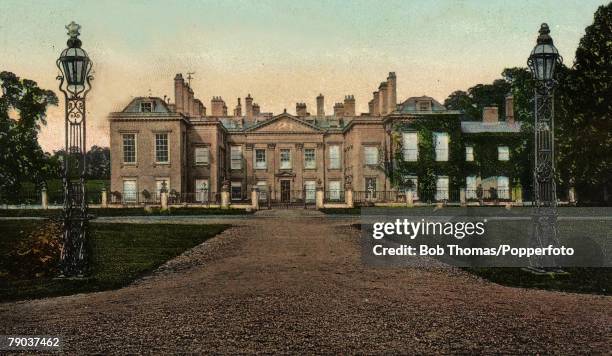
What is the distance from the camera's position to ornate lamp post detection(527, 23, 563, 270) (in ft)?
31.2

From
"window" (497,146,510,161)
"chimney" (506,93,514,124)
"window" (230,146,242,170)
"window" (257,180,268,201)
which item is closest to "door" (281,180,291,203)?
"window" (257,180,268,201)

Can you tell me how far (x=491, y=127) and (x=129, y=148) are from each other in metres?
26.7

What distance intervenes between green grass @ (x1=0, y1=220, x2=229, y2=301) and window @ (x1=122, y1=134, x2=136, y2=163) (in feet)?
61.2

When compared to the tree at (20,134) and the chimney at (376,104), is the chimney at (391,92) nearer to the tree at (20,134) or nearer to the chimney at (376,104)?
the chimney at (376,104)

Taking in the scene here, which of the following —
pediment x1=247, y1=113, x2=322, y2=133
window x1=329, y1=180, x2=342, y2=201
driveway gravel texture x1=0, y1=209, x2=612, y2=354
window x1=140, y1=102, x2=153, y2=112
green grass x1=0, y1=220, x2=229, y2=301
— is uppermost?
window x1=140, y1=102, x2=153, y2=112

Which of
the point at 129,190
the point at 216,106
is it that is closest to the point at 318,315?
the point at 129,190

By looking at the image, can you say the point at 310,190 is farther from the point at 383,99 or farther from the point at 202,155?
the point at 383,99

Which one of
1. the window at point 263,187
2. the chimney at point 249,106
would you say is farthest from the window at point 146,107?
the chimney at point 249,106

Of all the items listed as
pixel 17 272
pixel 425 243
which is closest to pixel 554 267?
pixel 425 243

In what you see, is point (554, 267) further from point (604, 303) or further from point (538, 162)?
point (604, 303)

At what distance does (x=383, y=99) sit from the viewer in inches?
1622

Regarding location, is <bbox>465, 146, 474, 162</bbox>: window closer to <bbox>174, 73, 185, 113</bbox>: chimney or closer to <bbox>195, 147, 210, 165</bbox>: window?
<bbox>195, 147, 210, 165</bbox>: window

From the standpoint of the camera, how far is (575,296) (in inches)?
303

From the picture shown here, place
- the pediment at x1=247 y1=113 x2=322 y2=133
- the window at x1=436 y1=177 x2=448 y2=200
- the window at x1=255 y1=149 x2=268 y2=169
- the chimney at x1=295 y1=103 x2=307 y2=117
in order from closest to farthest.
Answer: the window at x1=436 y1=177 x2=448 y2=200, the pediment at x1=247 y1=113 x2=322 y2=133, the window at x1=255 y1=149 x2=268 y2=169, the chimney at x1=295 y1=103 x2=307 y2=117
